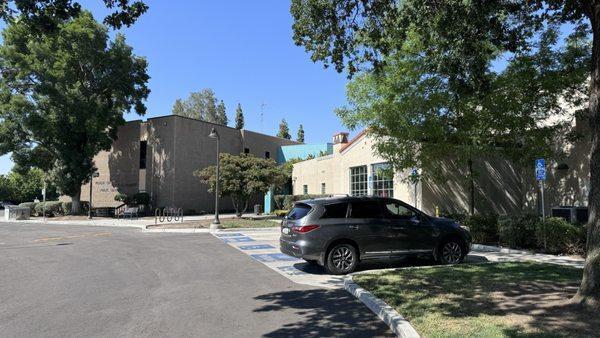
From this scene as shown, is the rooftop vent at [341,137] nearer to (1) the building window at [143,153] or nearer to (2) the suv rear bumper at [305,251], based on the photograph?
(1) the building window at [143,153]

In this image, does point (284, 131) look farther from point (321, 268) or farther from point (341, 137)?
point (321, 268)

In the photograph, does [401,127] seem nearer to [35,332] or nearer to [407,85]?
[407,85]

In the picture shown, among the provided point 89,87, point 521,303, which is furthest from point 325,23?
point 89,87

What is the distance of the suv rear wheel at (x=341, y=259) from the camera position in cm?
973

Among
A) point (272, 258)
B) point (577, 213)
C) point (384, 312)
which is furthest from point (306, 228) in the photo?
point (577, 213)

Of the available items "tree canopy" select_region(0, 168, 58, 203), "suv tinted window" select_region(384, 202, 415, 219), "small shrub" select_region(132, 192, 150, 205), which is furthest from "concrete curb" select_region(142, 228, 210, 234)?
"tree canopy" select_region(0, 168, 58, 203)

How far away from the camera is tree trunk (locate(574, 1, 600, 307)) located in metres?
5.84

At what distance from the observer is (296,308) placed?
6918mm

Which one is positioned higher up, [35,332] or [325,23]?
[325,23]

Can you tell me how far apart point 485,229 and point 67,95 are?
105 ft

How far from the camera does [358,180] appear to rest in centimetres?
2680

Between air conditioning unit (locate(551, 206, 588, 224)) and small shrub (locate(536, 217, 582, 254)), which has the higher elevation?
air conditioning unit (locate(551, 206, 588, 224))

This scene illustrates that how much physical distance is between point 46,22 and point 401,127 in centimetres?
1155

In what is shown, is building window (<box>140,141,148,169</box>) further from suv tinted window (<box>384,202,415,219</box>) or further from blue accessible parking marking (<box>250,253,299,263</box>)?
suv tinted window (<box>384,202,415,219</box>)
